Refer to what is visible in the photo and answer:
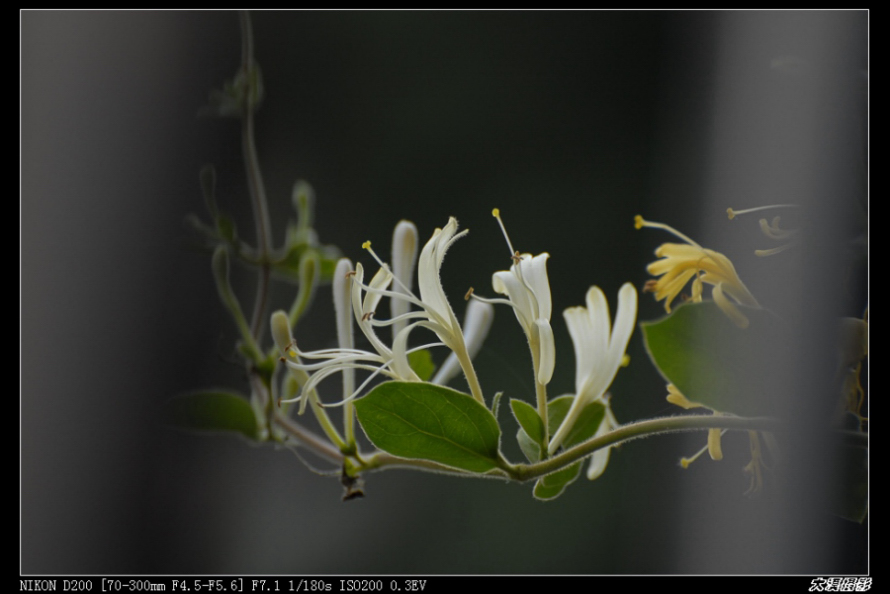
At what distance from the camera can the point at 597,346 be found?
0.34m

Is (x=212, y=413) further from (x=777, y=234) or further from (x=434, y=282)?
(x=777, y=234)

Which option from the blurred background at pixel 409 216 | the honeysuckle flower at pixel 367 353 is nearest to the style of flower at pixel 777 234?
the blurred background at pixel 409 216

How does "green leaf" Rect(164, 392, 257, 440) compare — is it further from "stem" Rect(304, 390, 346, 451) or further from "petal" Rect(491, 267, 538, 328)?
"petal" Rect(491, 267, 538, 328)

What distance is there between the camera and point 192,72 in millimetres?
571

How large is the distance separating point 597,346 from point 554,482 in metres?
0.07

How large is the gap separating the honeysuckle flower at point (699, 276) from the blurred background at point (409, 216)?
0.08 meters

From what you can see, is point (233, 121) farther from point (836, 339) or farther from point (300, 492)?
point (836, 339)

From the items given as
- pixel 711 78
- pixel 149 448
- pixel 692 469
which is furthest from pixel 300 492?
pixel 711 78

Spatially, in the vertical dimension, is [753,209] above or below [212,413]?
above

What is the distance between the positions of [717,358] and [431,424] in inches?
4.9

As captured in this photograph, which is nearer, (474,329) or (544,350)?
(544,350)

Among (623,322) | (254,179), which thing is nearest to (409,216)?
(254,179)

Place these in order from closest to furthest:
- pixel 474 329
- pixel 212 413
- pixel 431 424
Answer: pixel 431 424
pixel 474 329
pixel 212 413

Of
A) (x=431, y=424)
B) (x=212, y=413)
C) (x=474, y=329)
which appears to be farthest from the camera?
(x=212, y=413)
